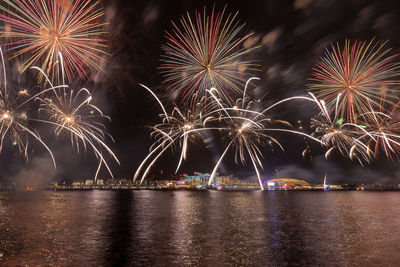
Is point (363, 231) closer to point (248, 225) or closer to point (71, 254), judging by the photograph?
point (248, 225)

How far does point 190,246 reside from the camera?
16328mm

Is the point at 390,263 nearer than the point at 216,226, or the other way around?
the point at 390,263

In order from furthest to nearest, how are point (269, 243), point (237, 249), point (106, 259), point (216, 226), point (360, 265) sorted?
point (216, 226)
point (269, 243)
point (237, 249)
point (106, 259)
point (360, 265)

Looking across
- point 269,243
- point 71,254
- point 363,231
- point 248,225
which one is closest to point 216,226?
point 248,225

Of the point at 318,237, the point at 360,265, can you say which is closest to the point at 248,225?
the point at 318,237

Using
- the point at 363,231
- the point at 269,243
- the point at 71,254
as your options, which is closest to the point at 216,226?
the point at 269,243

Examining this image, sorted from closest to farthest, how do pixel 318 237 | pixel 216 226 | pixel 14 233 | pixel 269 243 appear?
pixel 269 243
pixel 318 237
pixel 14 233
pixel 216 226

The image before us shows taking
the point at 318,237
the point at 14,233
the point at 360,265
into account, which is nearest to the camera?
the point at 360,265

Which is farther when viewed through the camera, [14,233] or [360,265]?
[14,233]

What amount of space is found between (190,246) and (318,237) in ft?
26.6

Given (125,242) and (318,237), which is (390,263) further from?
(125,242)

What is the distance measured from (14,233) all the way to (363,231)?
2248 cm

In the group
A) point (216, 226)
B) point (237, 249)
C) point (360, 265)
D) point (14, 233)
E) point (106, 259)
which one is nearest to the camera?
point (360, 265)

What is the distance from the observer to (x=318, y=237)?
19391mm
